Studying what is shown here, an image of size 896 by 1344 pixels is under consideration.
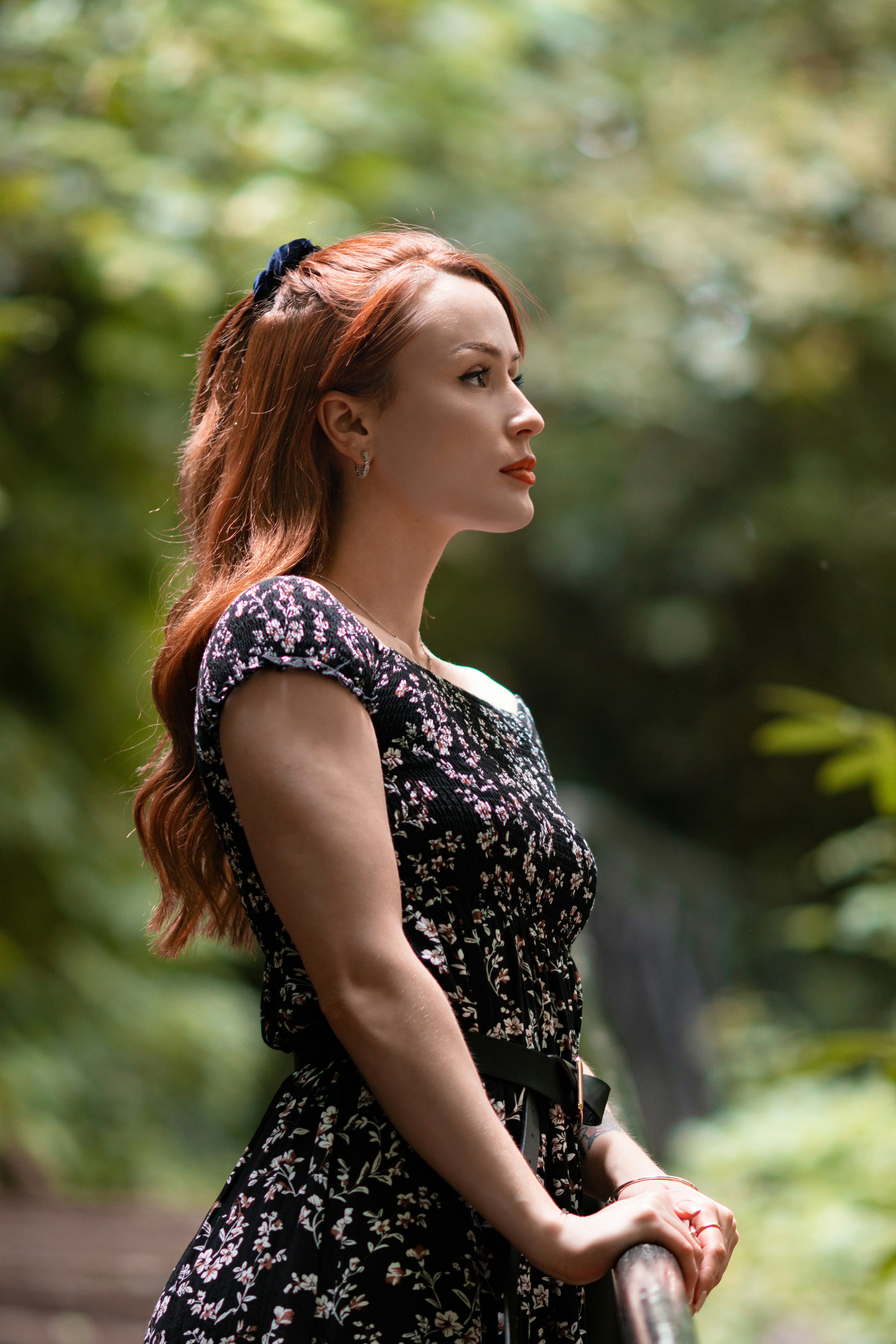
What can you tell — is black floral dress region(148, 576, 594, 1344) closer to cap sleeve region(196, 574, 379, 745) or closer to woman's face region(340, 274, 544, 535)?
cap sleeve region(196, 574, 379, 745)

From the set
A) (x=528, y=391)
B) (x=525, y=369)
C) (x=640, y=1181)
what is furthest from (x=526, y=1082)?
(x=528, y=391)

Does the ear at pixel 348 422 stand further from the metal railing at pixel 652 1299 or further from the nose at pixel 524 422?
the metal railing at pixel 652 1299

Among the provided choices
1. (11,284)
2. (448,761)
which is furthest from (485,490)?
(11,284)

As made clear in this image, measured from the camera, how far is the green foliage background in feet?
11.0

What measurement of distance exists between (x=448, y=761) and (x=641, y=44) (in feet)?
21.0

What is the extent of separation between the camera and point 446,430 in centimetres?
119

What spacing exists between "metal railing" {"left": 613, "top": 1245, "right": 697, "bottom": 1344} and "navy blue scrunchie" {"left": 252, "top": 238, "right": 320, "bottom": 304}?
93 centimetres

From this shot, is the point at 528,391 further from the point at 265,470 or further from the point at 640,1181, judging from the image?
the point at 640,1181

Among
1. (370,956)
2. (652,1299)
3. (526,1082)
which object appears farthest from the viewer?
(526,1082)

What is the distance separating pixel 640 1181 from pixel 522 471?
2.09 ft

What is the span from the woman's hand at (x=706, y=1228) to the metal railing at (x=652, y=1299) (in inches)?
3.0

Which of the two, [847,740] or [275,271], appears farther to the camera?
[847,740]

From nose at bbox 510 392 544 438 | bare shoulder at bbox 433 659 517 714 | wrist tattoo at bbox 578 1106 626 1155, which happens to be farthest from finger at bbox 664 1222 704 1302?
nose at bbox 510 392 544 438

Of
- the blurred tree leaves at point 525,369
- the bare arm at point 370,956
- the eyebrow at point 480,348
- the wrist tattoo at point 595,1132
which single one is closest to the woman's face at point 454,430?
the eyebrow at point 480,348
